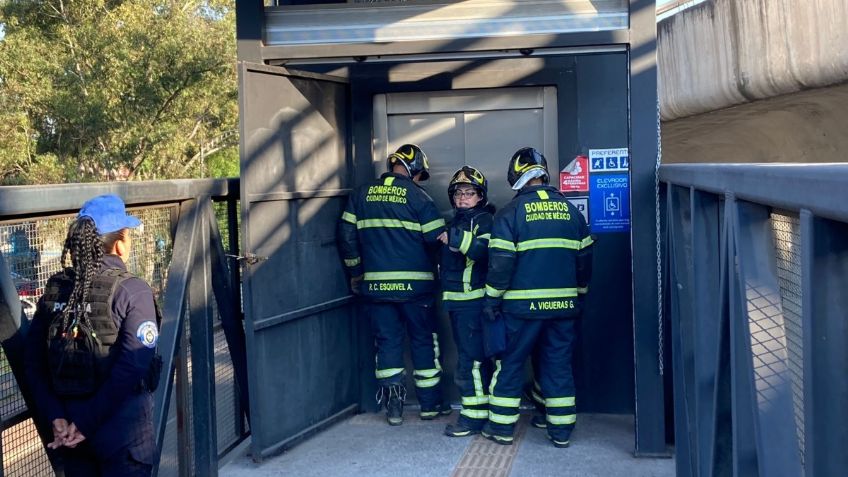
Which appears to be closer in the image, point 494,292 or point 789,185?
point 789,185

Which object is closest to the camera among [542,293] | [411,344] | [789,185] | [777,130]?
[789,185]

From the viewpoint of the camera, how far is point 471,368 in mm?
6098

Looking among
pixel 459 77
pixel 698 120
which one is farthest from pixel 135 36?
pixel 459 77

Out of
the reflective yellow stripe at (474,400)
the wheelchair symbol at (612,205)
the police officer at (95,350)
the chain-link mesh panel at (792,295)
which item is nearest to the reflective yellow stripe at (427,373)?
the reflective yellow stripe at (474,400)

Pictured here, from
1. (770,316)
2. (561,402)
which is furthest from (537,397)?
(770,316)

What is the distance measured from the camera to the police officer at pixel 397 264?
615 cm

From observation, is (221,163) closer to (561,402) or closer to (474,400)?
(474,400)

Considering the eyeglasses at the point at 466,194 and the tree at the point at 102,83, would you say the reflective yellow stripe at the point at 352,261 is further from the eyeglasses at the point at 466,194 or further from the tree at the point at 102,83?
the tree at the point at 102,83

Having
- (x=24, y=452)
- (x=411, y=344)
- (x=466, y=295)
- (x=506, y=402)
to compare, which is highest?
(x=466, y=295)

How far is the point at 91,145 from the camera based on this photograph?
19.8m

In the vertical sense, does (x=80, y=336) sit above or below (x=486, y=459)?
above

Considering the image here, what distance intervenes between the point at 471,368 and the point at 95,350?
10.5 ft

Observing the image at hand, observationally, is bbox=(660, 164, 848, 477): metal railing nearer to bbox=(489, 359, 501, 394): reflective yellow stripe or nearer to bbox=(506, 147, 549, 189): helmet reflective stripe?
bbox=(506, 147, 549, 189): helmet reflective stripe

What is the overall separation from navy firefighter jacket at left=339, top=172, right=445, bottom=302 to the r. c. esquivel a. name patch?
2778 millimetres
